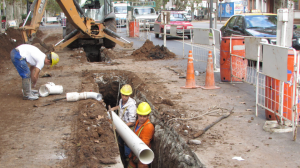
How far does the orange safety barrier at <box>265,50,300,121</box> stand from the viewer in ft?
15.4

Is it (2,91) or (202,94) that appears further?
(2,91)

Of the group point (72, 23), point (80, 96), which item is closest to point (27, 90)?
point (80, 96)

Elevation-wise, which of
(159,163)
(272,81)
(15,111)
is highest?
(272,81)

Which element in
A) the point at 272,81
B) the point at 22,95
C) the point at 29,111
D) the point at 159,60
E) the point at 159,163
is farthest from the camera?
the point at 159,60

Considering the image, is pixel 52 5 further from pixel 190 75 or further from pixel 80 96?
pixel 80 96

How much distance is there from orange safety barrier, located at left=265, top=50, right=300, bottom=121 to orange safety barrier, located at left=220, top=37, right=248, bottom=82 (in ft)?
7.82

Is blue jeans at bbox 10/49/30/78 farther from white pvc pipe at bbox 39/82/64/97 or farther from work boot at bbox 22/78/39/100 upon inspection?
white pvc pipe at bbox 39/82/64/97

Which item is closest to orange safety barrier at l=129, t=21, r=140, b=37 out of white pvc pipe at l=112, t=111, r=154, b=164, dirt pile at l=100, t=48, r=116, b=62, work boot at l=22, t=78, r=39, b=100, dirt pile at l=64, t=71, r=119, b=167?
dirt pile at l=100, t=48, r=116, b=62

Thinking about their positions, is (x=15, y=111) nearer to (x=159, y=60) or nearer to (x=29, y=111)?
(x=29, y=111)

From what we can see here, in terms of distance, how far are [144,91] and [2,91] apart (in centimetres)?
374

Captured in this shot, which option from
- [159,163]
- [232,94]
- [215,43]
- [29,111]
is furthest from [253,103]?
[29,111]

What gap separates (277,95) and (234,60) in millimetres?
3038

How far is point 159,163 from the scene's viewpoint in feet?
18.8

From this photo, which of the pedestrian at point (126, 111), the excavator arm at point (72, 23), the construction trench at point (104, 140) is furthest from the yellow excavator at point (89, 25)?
the pedestrian at point (126, 111)
